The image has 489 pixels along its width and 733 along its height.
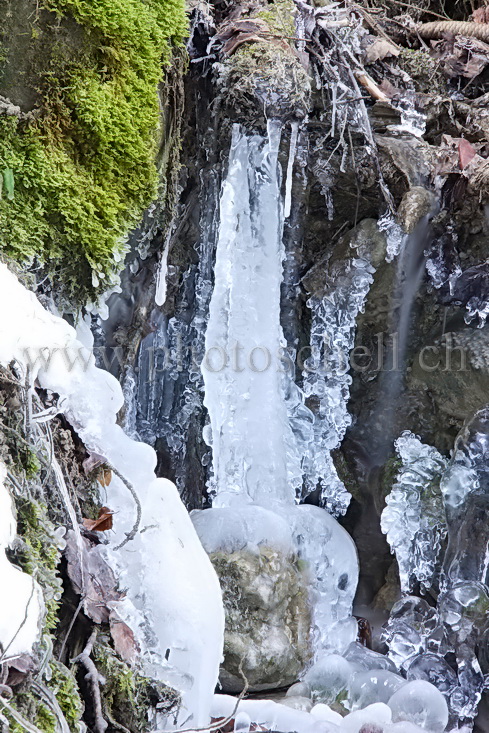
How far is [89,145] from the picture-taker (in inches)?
108

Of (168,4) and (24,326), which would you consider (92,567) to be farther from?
(168,4)

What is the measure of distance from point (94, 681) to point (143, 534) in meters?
0.52

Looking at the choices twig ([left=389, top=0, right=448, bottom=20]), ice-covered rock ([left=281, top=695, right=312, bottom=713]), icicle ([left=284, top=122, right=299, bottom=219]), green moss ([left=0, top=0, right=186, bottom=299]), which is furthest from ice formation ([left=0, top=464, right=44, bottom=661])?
twig ([left=389, top=0, right=448, bottom=20])

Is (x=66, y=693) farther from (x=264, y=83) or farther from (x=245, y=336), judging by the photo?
(x=264, y=83)

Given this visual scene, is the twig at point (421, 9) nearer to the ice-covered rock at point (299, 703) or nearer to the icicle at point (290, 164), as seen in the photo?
the icicle at point (290, 164)

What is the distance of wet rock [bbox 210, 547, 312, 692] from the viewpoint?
300cm

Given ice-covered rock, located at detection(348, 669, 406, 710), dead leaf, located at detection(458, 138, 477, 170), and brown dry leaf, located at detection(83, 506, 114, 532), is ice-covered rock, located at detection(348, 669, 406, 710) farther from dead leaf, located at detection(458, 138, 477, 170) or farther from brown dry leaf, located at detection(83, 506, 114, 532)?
dead leaf, located at detection(458, 138, 477, 170)

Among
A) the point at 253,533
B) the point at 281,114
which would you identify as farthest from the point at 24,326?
the point at 281,114

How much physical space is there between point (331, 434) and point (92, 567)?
6.94 ft

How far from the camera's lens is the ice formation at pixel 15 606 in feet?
4.99

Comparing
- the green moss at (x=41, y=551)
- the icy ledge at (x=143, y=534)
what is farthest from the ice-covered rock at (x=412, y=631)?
the green moss at (x=41, y=551)

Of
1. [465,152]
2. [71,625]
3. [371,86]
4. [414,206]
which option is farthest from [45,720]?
[371,86]

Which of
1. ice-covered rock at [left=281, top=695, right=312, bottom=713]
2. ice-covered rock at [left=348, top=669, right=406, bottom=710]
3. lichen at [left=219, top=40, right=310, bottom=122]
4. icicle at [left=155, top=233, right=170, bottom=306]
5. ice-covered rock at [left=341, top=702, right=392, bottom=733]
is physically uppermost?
lichen at [left=219, top=40, right=310, bottom=122]

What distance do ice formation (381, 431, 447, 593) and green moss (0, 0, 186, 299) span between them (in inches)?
79.6
